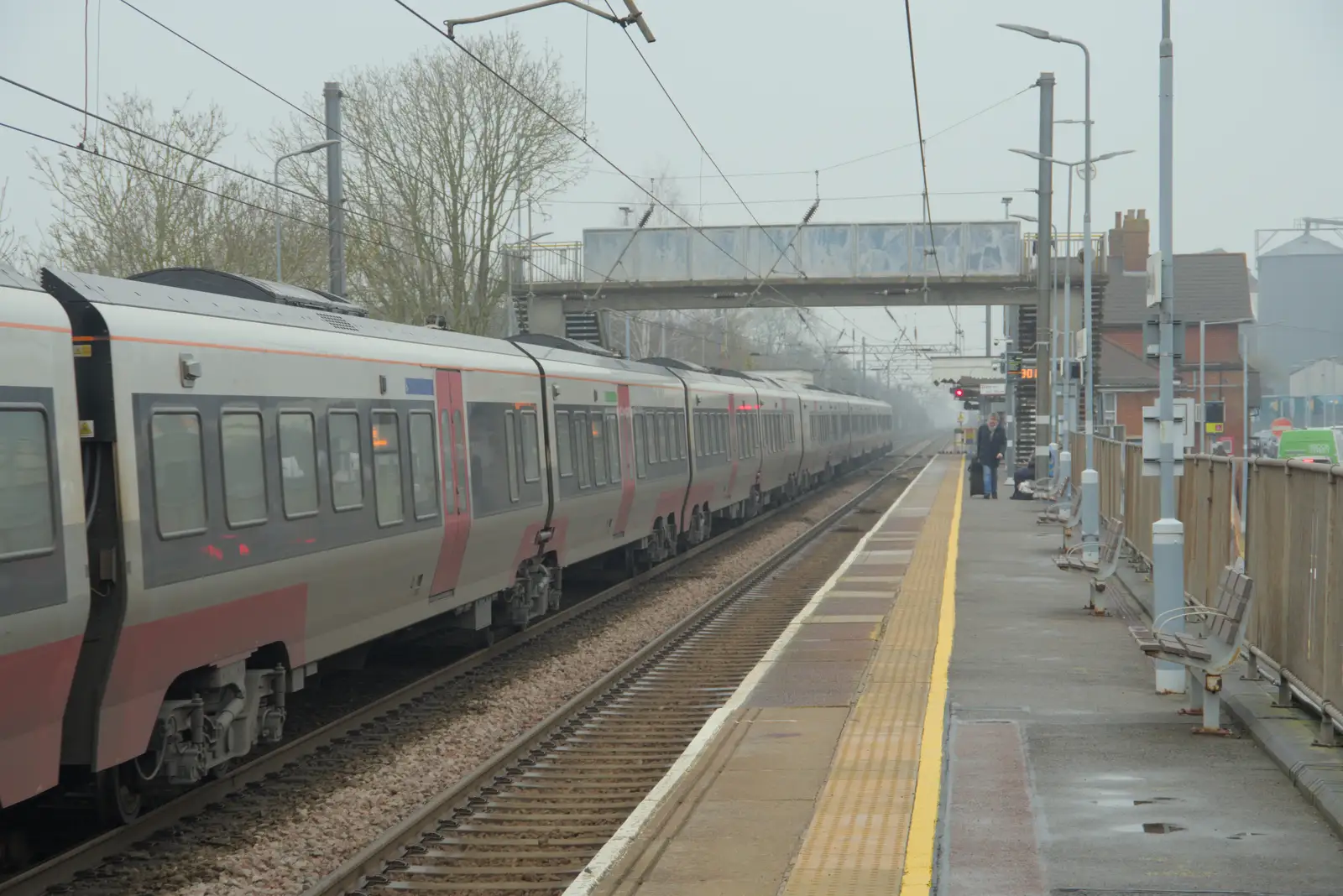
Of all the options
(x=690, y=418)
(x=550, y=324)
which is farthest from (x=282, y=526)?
(x=550, y=324)

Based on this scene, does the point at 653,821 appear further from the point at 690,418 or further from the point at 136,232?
the point at 136,232

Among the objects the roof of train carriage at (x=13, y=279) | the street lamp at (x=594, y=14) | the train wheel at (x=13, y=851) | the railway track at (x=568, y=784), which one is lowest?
the railway track at (x=568, y=784)

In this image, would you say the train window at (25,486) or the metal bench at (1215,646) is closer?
the train window at (25,486)

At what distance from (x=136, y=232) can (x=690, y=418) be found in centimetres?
1486

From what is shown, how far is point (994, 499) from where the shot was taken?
3700 cm

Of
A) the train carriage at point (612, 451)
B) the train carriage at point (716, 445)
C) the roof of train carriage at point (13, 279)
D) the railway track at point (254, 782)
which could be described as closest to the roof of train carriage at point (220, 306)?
the roof of train carriage at point (13, 279)

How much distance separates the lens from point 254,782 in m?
9.78

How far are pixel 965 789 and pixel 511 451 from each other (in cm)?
742

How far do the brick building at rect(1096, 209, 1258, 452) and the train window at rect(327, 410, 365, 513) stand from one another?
56402 mm

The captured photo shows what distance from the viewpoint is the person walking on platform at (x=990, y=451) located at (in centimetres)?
3559

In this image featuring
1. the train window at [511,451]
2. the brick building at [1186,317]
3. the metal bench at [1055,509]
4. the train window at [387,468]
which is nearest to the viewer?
the train window at [387,468]

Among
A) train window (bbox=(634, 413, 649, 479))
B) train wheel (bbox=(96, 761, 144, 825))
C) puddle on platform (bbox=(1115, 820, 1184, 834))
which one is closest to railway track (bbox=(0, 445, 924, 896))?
train wheel (bbox=(96, 761, 144, 825))

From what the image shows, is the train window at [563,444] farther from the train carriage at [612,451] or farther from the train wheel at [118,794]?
the train wheel at [118,794]

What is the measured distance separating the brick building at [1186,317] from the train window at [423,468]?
54839 mm
